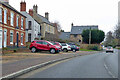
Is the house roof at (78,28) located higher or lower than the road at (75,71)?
higher

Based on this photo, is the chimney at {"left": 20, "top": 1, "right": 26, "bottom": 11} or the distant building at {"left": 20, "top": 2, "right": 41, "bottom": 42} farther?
the distant building at {"left": 20, "top": 2, "right": 41, "bottom": 42}

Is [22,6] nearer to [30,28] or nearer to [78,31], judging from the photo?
[30,28]

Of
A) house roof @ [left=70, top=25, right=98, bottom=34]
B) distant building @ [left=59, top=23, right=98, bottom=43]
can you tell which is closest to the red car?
distant building @ [left=59, top=23, right=98, bottom=43]

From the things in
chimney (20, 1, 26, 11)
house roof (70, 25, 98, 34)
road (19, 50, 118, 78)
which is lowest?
road (19, 50, 118, 78)

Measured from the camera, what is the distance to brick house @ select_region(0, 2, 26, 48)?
25.3 meters

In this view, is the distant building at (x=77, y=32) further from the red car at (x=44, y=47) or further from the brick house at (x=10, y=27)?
the red car at (x=44, y=47)

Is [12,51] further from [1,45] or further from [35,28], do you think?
[35,28]

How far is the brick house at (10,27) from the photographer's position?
25344 millimetres

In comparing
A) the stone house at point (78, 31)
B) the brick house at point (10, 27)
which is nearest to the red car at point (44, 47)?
the brick house at point (10, 27)

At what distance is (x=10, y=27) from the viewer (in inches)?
1115

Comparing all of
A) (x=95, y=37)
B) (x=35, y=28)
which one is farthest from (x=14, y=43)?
(x=95, y=37)

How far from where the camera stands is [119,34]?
73.8m

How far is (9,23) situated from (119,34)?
179ft

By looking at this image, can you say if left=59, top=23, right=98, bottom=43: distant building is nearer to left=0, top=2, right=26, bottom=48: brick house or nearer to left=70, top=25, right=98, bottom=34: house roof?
left=70, top=25, right=98, bottom=34: house roof
